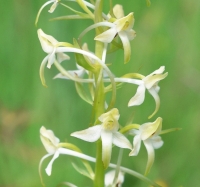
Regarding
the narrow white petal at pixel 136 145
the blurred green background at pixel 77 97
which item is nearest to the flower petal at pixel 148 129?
the narrow white petal at pixel 136 145

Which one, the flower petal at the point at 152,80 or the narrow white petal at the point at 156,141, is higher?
the flower petal at the point at 152,80

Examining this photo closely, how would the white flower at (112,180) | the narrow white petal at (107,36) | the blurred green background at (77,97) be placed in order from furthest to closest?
the blurred green background at (77,97), the white flower at (112,180), the narrow white petal at (107,36)

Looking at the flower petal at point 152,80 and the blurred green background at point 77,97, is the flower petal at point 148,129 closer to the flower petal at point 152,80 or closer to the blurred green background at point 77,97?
the flower petal at point 152,80

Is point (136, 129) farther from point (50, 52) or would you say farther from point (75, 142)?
point (75, 142)

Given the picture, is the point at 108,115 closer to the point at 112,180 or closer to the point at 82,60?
the point at 82,60

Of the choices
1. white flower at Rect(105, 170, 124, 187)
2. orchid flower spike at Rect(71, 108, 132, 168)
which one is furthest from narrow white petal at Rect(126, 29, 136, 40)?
white flower at Rect(105, 170, 124, 187)

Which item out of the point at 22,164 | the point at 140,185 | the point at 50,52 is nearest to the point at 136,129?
the point at 50,52
